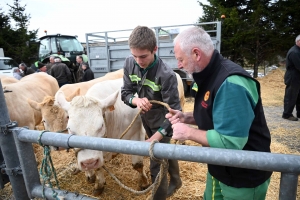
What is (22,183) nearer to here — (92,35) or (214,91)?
(214,91)

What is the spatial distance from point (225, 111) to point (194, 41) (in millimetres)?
470

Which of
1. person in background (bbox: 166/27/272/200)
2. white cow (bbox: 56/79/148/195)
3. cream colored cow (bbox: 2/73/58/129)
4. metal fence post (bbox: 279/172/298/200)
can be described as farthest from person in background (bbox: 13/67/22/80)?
metal fence post (bbox: 279/172/298/200)

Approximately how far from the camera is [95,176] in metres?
3.29

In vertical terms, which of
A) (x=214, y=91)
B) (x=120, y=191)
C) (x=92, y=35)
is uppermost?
(x=92, y=35)

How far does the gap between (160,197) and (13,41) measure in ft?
88.9

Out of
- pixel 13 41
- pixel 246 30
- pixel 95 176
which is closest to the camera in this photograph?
pixel 95 176

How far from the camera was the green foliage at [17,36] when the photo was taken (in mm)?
22500

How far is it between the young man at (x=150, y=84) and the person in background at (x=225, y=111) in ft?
2.09

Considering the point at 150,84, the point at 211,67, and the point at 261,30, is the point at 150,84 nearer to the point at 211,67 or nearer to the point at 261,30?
the point at 211,67

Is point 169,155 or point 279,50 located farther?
point 279,50

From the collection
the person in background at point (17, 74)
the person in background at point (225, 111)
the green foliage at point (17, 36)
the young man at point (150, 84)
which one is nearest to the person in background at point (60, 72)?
the person in background at point (17, 74)

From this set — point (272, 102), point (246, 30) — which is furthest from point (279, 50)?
point (272, 102)

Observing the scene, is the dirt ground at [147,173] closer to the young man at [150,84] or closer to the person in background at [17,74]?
the young man at [150,84]

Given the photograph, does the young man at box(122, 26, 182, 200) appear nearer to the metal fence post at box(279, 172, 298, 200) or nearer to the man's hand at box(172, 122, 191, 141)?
the man's hand at box(172, 122, 191, 141)
